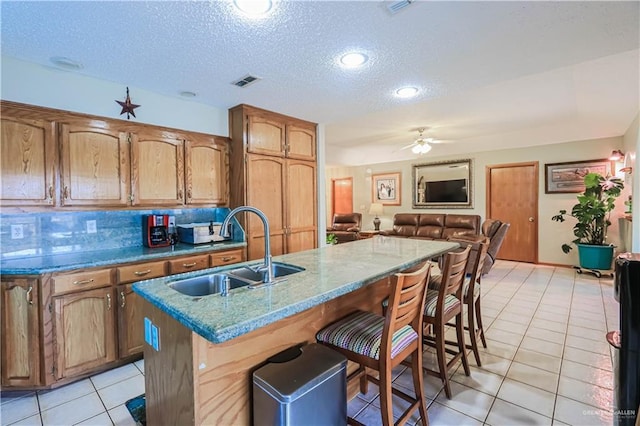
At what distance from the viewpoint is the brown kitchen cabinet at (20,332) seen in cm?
200

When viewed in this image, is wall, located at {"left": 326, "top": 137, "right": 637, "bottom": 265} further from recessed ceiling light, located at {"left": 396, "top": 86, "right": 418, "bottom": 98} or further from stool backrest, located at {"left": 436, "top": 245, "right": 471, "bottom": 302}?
stool backrest, located at {"left": 436, "top": 245, "right": 471, "bottom": 302}

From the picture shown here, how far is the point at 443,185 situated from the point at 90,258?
665cm

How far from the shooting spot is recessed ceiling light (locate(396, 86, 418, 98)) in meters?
2.78

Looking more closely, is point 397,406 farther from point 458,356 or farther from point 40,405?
point 40,405

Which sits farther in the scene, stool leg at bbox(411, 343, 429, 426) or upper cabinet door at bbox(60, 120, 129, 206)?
upper cabinet door at bbox(60, 120, 129, 206)

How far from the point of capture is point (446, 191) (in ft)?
22.5

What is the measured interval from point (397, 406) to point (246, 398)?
1.10m

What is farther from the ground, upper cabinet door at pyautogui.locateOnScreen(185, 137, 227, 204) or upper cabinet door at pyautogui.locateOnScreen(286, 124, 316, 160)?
upper cabinet door at pyautogui.locateOnScreen(286, 124, 316, 160)

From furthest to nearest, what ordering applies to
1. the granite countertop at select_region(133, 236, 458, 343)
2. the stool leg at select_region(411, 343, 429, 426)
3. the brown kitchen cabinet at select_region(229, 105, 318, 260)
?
the brown kitchen cabinet at select_region(229, 105, 318, 260) → the stool leg at select_region(411, 343, 429, 426) → the granite countertop at select_region(133, 236, 458, 343)

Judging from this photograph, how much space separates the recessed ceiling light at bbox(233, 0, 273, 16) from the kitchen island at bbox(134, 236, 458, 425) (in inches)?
57.1

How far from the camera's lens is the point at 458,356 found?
7.06ft

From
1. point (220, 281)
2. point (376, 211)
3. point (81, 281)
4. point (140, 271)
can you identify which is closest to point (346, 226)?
point (376, 211)


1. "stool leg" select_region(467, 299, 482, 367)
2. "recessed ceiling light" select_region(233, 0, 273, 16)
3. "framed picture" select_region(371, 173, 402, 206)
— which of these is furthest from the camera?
"framed picture" select_region(371, 173, 402, 206)

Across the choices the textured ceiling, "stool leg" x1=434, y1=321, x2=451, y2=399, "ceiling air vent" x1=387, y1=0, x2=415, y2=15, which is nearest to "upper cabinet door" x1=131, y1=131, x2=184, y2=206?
the textured ceiling
